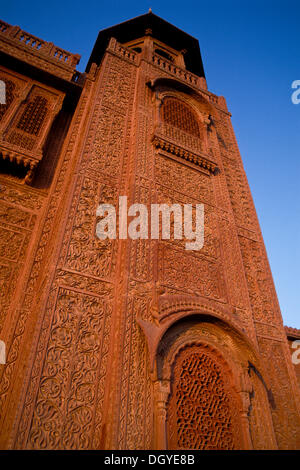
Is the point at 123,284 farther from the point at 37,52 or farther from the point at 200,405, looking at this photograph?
the point at 37,52

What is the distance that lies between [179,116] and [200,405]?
5.85m

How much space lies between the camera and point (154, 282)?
4.22 metres

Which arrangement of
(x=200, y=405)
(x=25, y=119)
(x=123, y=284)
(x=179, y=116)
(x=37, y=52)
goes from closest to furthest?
(x=200, y=405)
(x=123, y=284)
(x=25, y=119)
(x=37, y=52)
(x=179, y=116)

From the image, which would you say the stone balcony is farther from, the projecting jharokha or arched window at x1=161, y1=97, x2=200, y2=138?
arched window at x1=161, y1=97, x2=200, y2=138

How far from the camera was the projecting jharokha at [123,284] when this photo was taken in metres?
3.18

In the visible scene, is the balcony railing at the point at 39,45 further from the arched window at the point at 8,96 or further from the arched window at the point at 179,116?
the arched window at the point at 179,116

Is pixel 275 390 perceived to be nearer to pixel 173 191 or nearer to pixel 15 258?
pixel 173 191

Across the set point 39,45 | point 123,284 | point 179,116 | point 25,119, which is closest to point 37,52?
point 39,45

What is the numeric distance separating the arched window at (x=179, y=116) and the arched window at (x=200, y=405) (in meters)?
4.84

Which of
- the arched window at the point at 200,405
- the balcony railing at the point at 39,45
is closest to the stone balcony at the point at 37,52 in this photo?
the balcony railing at the point at 39,45

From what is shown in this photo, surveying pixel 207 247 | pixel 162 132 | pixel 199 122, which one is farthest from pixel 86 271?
pixel 199 122

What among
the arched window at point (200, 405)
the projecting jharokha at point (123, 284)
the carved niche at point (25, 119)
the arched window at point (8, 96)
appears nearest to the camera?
the projecting jharokha at point (123, 284)

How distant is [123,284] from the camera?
395cm

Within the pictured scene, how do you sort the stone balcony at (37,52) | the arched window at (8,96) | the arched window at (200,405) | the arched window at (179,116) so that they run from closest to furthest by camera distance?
the arched window at (200,405), the arched window at (8,96), the stone balcony at (37,52), the arched window at (179,116)
